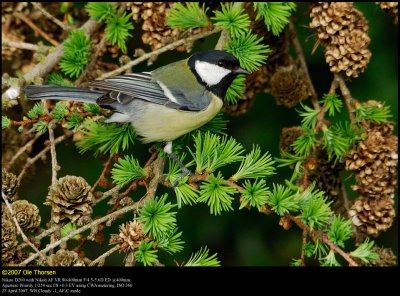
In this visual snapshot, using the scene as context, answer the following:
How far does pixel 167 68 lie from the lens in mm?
2229

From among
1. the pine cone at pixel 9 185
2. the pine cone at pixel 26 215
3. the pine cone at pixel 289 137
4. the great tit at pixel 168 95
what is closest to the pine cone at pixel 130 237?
the pine cone at pixel 26 215

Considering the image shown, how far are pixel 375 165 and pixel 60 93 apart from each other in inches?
40.3

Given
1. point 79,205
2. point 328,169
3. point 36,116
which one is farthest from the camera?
point 328,169

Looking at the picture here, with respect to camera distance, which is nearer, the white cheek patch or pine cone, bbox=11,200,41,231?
pine cone, bbox=11,200,41,231

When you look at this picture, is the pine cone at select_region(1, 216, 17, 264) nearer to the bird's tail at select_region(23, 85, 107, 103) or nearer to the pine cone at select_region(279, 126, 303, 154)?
the bird's tail at select_region(23, 85, 107, 103)

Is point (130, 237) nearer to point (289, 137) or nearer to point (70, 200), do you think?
point (70, 200)

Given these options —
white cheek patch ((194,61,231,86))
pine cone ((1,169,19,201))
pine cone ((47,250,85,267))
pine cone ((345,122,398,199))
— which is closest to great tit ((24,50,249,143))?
white cheek patch ((194,61,231,86))

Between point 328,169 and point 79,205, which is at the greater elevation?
point 79,205

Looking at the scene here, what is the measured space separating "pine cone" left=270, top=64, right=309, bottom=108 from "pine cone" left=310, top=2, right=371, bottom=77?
0.63 feet

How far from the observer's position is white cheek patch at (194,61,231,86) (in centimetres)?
205

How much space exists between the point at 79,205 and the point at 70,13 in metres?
1.08

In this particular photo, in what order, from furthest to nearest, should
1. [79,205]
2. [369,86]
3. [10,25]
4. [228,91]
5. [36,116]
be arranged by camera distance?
[369,86]
[10,25]
[228,91]
[36,116]
[79,205]

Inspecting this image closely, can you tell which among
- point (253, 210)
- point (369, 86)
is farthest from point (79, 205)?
point (369, 86)
